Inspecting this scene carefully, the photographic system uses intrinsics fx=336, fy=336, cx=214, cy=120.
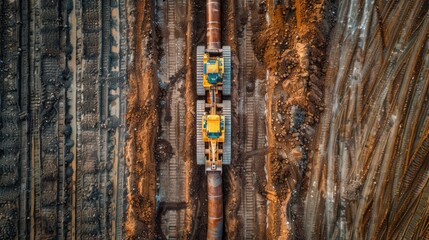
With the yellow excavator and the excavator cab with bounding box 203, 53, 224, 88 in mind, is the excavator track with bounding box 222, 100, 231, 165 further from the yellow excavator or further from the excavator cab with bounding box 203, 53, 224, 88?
the excavator cab with bounding box 203, 53, 224, 88

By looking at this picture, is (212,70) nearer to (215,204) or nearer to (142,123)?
(142,123)

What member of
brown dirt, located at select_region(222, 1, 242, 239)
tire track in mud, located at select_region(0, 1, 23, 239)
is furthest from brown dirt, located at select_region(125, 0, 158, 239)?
tire track in mud, located at select_region(0, 1, 23, 239)

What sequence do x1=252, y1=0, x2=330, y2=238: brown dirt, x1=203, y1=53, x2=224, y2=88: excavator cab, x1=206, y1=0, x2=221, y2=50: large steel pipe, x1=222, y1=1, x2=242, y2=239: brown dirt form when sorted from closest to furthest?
x1=203, y1=53, x2=224, y2=88: excavator cab
x1=252, y1=0, x2=330, y2=238: brown dirt
x1=206, y1=0, x2=221, y2=50: large steel pipe
x1=222, y1=1, x2=242, y2=239: brown dirt

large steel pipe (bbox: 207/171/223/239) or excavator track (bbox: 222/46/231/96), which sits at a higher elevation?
excavator track (bbox: 222/46/231/96)

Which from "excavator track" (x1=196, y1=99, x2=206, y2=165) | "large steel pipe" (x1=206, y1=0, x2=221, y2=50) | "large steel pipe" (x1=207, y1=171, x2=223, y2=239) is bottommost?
"large steel pipe" (x1=207, y1=171, x2=223, y2=239)

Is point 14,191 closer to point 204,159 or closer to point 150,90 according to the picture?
point 150,90

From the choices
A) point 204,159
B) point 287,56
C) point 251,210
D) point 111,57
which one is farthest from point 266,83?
point 111,57
